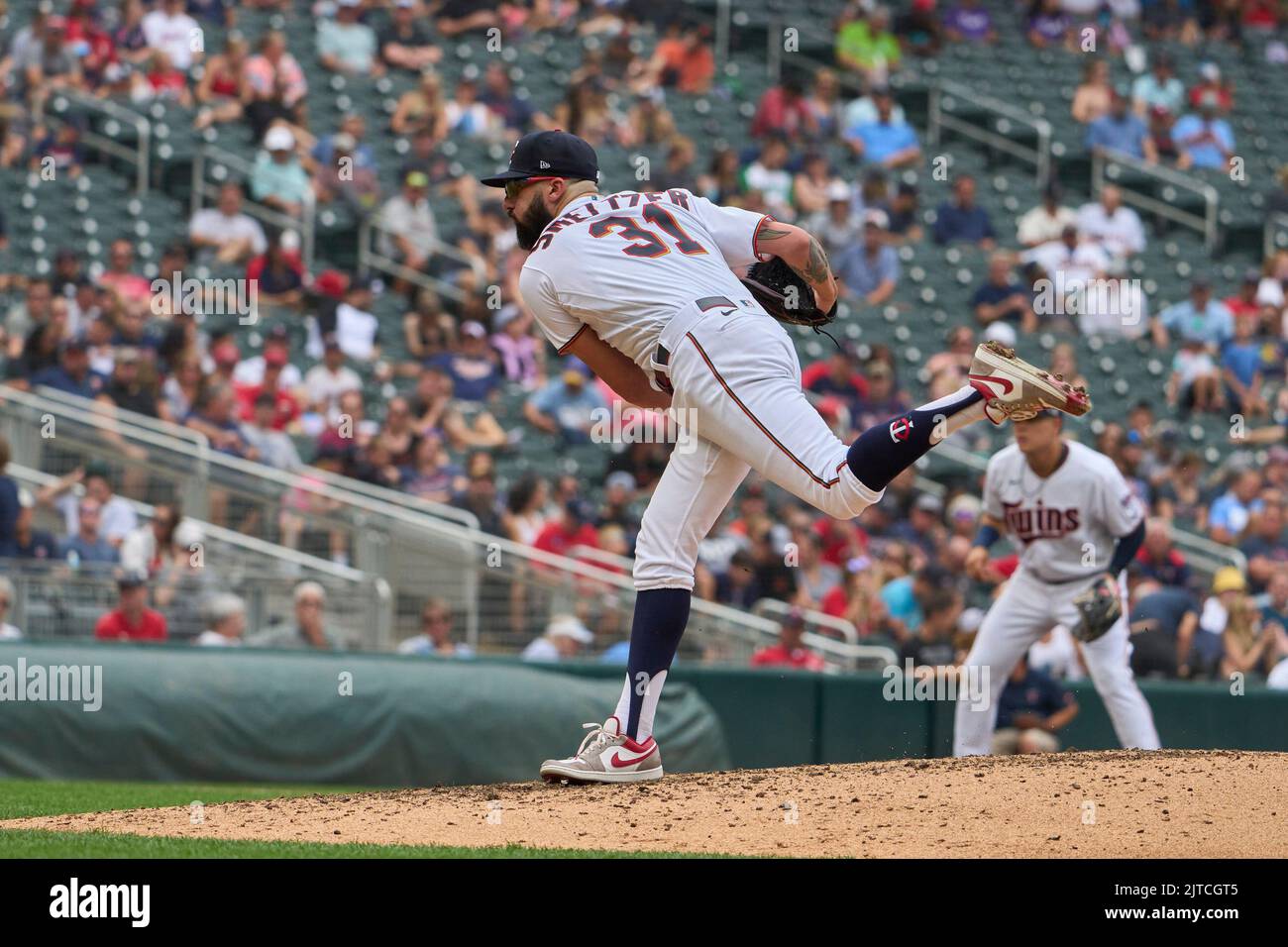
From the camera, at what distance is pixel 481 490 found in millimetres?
12773

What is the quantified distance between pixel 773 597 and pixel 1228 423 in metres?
5.42

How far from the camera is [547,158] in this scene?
6.22 meters

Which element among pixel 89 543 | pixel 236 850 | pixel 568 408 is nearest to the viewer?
pixel 236 850

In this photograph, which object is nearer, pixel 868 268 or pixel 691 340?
pixel 691 340

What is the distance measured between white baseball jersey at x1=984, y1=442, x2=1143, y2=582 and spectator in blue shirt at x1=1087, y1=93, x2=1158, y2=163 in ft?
36.7

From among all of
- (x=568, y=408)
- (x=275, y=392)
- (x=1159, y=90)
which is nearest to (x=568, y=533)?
(x=568, y=408)

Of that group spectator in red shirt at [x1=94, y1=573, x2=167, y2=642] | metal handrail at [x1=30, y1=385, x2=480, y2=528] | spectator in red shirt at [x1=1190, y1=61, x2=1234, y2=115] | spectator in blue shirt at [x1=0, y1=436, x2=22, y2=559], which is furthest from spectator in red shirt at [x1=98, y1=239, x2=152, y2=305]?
spectator in red shirt at [x1=1190, y1=61, x2=1234, y2=115]

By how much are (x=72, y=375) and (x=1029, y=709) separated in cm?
648

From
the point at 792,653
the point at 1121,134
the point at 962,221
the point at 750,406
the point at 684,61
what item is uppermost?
the point at 684,61

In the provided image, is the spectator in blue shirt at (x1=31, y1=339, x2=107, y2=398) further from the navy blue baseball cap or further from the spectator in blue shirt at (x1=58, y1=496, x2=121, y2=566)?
the navy blue baseball cap

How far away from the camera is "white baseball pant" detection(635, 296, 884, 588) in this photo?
5.70 m

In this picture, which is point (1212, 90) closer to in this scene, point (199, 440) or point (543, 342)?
point (543, 342)

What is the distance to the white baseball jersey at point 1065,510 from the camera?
29.6 ft
